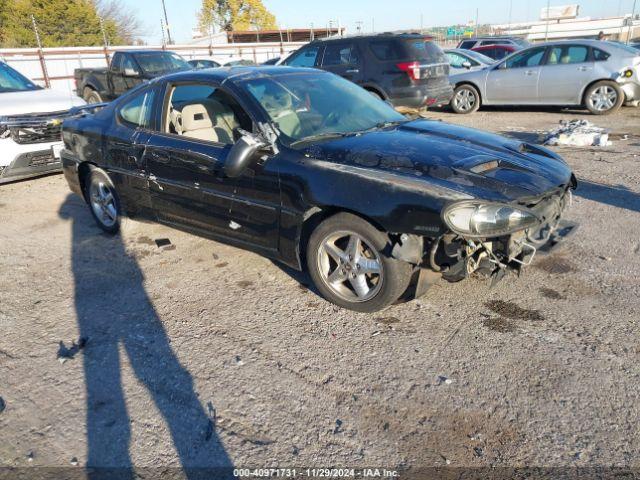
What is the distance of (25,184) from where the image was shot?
25.7 feet

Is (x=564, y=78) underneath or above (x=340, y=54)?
underneath

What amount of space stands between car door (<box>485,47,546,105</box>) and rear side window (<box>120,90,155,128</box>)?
966cm

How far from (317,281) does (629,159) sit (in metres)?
6.12

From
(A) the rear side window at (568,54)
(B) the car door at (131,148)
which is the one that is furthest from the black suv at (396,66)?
(B) the car door at (131,148)

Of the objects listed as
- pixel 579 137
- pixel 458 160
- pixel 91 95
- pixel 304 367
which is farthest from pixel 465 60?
pixel 304 367

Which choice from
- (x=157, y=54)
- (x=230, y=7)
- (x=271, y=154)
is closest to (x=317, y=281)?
(x=271, y=154)

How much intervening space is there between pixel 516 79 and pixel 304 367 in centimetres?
1093

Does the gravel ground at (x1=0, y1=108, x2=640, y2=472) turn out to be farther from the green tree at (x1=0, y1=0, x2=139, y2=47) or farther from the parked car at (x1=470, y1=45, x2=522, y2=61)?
the green tree at (x1=0, y1=0, x2=139, y2=47)

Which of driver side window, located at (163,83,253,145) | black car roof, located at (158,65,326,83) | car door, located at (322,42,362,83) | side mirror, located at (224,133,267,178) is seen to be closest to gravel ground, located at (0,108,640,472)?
side mirror, located at (224,133,267,178)

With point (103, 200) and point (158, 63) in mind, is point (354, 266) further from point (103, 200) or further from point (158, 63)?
point (158, 63)

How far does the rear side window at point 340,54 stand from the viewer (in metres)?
10.7

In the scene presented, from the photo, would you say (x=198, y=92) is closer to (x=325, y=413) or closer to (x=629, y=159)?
(x=325, y=413)

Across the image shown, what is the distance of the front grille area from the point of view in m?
7.12

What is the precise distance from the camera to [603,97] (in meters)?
11.3
